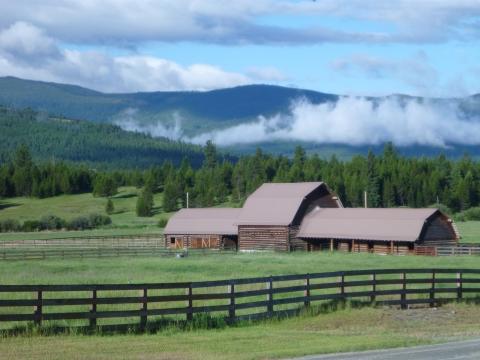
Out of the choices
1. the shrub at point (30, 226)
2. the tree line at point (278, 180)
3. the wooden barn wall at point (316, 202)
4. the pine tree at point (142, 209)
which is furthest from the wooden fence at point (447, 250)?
the pine tree at point (142, 209)

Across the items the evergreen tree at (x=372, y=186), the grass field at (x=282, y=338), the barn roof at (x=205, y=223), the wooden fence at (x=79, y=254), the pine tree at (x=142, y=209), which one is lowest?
the wooden fence at (x=79, y=254)

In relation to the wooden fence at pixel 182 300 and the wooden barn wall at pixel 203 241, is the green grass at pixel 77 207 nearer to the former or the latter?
the wooden barn wall at pixel 203 241

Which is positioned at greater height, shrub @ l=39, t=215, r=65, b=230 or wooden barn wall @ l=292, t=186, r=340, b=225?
wooden barn wall @ l=292, t=186, r=340, b=225

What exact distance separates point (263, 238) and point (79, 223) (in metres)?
50.5

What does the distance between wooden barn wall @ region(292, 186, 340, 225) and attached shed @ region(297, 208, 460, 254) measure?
751 mm

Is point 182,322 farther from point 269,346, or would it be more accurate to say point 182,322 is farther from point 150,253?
point 150,253

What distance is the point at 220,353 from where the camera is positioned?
Result: 15.9m

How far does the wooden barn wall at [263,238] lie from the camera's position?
6675cm

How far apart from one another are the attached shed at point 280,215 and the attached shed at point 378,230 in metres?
1.05

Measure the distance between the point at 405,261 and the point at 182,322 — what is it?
32057mm

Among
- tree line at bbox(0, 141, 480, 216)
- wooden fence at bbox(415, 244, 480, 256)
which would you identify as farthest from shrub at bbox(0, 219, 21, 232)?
wooden fence at bbox(415, 244, 480, 256)

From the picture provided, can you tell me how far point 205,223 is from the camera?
240 ft

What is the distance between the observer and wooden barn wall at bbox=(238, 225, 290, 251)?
219 ft

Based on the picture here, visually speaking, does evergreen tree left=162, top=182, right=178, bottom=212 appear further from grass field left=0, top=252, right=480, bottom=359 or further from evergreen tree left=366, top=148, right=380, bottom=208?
grass field left=0, top=252, right=480, bottom=359
